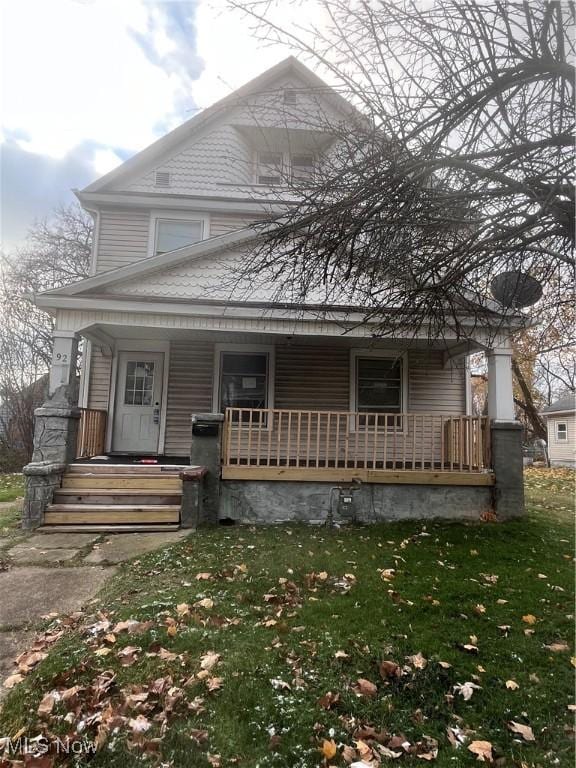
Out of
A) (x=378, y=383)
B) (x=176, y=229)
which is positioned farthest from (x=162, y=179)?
(x=378, y=383)

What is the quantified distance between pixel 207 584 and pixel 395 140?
4.17 metres

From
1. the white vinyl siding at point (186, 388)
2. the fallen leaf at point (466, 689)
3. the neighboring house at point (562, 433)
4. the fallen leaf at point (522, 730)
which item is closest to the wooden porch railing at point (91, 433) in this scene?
the white vinyl siding at point (186, 388)

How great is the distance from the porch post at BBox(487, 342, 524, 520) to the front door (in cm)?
642

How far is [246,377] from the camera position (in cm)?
938

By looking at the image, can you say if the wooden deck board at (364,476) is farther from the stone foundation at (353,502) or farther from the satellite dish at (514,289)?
the satellite dish at (514,289)

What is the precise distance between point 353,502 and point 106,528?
3726 mm

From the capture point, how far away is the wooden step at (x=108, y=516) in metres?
6.37

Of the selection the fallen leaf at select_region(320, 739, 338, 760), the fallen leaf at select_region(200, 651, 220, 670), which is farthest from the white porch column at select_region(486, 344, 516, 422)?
the fallen leaf at select_region(320, 739, 338, 760)

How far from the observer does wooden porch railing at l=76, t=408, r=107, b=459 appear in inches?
304

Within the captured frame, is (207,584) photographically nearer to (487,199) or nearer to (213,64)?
(487,199)

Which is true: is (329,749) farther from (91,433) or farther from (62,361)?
(91,433)

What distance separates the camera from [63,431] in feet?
22.9

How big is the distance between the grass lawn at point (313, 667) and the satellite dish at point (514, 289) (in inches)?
120

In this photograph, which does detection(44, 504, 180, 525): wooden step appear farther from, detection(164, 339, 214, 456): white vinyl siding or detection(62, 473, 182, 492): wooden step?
detection(164, 339, 214, 456): white vinyl siding
